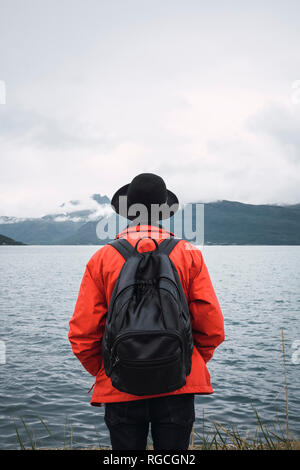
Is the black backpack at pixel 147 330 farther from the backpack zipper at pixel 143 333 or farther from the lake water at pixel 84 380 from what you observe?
the lake water at pixel 84 380

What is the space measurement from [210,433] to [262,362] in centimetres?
682

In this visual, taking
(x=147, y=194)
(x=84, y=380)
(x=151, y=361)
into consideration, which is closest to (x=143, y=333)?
(x=151, y=361)

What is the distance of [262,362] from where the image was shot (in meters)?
15.0

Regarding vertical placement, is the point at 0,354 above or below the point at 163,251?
below

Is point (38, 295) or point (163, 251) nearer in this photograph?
point (163, 251)

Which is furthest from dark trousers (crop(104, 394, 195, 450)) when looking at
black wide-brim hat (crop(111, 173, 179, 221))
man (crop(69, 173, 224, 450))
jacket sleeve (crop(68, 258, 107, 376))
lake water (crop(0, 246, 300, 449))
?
lake water (crop(0, 246, 300, 449))

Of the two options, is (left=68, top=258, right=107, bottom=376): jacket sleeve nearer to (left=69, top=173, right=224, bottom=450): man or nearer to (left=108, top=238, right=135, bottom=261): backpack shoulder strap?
(left=69, top=173, right=224, bottom=450): man

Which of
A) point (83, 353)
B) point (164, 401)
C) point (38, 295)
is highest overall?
point (83, 353)

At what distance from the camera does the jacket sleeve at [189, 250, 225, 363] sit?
3.22m

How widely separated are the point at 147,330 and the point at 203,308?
0.70m

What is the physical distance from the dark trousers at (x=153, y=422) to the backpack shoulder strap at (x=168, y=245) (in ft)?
3.60

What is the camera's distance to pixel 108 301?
3.17m

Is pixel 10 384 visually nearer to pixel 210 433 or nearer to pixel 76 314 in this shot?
pixel 210 433
